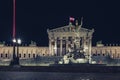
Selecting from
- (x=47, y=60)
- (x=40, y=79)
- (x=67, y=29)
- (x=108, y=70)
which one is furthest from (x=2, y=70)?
(x=67, y=29)

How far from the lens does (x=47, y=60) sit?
113 m

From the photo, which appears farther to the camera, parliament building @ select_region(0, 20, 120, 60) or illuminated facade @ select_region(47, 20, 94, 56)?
parliament building @ select_region(0, 20, 120, 60)

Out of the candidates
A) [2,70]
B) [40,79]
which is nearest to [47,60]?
[2,70]

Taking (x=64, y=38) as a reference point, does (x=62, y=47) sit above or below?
below

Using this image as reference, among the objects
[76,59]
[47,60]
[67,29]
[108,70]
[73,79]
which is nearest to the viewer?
[73,79]

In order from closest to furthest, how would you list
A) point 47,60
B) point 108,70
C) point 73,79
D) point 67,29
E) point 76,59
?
point 73,79, point 108,70, point 76,59, point 47,60, point 67,29

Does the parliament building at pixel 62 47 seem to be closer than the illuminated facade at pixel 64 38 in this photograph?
No

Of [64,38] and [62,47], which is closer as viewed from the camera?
[64,38]

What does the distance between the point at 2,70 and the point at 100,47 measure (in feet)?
227

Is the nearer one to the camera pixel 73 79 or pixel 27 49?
pixel 73 79

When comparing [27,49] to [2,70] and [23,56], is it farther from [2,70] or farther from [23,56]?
[2,70]

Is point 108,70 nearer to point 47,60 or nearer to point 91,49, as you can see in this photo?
point 47,60

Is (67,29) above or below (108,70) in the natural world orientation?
above

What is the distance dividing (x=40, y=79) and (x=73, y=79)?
3.38m
